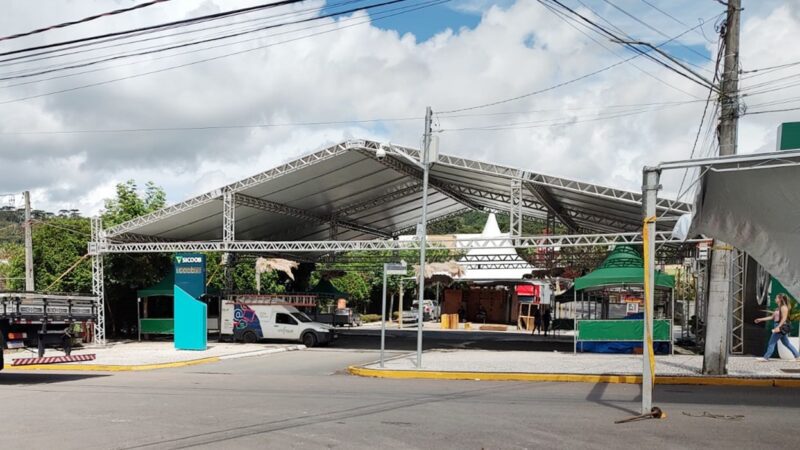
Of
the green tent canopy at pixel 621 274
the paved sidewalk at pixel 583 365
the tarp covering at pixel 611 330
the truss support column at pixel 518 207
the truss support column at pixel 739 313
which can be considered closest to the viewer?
the paved sidewalk at pixel 583 365

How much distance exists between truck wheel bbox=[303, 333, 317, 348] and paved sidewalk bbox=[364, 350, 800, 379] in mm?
7129

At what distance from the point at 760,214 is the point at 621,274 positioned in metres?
12.3

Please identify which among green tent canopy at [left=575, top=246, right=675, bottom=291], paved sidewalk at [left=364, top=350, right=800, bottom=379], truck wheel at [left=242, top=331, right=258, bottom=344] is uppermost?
green tent canopy at [left=575, top=246, right=675, bottom=291]

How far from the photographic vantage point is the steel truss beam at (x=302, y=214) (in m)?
28.1

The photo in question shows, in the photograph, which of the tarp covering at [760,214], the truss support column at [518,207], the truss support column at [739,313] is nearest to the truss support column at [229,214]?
the truss support column at [518,207]

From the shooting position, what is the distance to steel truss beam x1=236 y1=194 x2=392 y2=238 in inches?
1106

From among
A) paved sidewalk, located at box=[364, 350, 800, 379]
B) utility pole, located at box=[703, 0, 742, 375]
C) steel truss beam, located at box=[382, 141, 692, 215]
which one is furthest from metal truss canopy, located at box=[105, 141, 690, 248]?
utility pole, located at box=[703, 0, 742, 375]

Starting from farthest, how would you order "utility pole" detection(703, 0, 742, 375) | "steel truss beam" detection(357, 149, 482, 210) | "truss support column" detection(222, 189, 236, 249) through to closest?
"truss support column" detection(222, 189, 236, 249) < "steel truss beam" detection(357, 149, 482, 210) < "utility pole" detection(703, 0, 742, 375)

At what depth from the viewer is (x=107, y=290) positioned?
32.0 m

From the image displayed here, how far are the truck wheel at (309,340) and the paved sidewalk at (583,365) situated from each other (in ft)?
23.4

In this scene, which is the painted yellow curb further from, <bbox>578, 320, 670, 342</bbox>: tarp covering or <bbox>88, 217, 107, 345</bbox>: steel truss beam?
<bbox>578, 320, 670, 342</bbox>: tarp covering

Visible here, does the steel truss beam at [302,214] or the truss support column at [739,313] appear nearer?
the truss support column at [739,313]

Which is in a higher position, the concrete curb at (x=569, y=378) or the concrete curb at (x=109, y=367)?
the concrete curb at (x=569, y=378)

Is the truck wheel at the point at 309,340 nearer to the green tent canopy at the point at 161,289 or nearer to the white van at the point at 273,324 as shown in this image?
the white van at the point at 273,324
